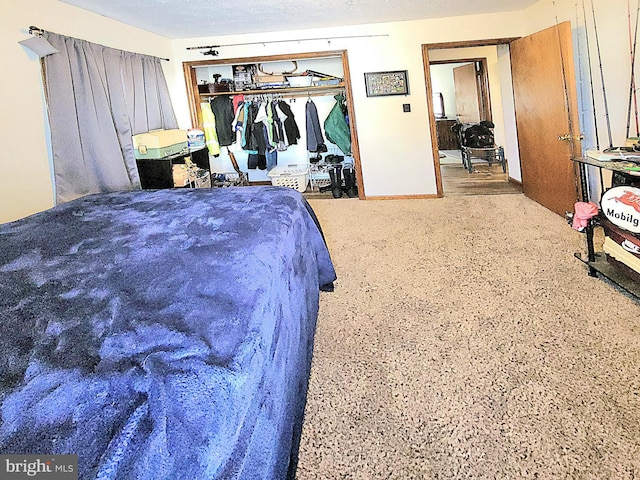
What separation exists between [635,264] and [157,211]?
240cm

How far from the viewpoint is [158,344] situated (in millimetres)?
945

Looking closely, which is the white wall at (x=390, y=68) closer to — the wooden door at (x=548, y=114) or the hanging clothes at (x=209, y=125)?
the hanging clothes at (x=209, y=125)

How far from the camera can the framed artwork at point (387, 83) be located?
5.03 metres

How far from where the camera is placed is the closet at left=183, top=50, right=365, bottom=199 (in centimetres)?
537

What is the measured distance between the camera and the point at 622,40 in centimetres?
309

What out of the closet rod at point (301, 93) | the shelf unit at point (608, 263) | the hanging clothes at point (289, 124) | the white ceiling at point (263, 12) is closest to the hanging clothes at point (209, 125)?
the closet rod at point (301, 93)

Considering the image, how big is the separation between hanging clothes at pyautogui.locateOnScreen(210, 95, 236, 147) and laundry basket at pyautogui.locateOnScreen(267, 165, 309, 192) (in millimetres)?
748

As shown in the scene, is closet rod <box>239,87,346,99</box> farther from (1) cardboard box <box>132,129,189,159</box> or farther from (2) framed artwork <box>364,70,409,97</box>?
(1) cardboard box <box>132,129,189,159</box>

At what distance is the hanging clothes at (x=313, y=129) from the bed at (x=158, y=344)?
4.17 metres

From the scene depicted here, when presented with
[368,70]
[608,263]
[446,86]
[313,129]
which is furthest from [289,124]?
[446,86]

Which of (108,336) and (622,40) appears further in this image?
(622,40)

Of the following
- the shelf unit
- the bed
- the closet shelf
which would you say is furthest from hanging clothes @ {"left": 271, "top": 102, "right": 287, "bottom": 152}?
the bed

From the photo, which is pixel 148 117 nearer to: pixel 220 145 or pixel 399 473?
pixel 220 145

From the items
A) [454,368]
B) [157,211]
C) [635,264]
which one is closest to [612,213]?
[635,264]
